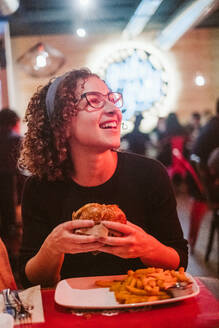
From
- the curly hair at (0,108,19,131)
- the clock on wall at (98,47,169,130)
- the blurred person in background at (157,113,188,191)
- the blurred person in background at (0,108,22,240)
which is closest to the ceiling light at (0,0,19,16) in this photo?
the clock on wall at (98,47,169,130)

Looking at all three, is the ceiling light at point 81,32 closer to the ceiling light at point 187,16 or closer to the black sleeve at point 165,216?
the ceiling light at point 187,16

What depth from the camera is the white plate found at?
3.53ft

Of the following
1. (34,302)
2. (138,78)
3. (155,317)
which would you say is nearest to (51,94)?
(138,78)

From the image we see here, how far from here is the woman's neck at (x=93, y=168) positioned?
157cm

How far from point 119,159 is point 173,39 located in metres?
1.28

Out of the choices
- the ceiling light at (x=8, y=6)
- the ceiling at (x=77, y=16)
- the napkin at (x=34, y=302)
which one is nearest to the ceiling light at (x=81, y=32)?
the ceiling at (x=77, y=16)

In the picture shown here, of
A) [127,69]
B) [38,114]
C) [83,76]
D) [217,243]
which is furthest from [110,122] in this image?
[217,243]

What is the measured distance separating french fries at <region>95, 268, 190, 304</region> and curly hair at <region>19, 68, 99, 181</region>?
1.79 ft

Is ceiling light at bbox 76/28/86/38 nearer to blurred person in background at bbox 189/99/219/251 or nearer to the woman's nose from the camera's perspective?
the woman's nose

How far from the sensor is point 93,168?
62.2 inches

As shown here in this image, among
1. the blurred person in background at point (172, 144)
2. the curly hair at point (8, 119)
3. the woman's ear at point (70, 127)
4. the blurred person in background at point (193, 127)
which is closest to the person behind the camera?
the woman's ear at point (70, 127)

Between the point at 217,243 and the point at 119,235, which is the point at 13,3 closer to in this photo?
the point at 119,235

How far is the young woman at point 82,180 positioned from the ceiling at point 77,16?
63cm

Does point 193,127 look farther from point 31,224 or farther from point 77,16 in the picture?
point 31,224
